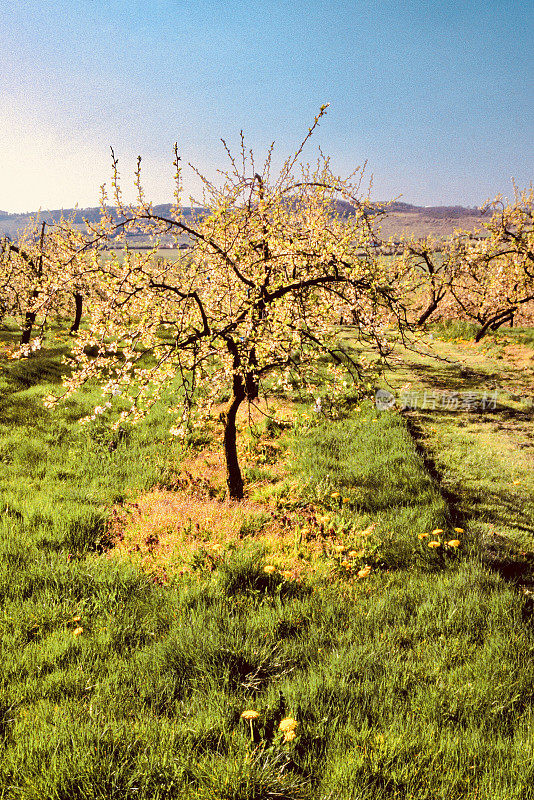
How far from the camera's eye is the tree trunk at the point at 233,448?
7.37 metres

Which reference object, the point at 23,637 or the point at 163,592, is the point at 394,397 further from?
the point at 23,637

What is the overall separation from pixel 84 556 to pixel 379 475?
15.9 ft

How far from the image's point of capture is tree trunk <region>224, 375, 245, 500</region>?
7.37m

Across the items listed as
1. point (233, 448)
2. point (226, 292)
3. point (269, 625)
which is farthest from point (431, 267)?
point (269, 625)

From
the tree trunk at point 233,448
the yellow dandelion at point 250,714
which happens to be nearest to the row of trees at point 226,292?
the tree trunk at point 233,448

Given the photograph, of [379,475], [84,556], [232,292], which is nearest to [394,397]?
[379,475]

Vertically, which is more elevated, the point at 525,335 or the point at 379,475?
the point at 525,335

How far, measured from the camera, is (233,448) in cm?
739

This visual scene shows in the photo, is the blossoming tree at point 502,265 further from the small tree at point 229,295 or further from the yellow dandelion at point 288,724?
the yellow dandelion at point 288,724

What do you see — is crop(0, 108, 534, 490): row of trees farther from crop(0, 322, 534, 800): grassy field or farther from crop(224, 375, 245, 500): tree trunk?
crop(0, 322, 534, 800): grassy field

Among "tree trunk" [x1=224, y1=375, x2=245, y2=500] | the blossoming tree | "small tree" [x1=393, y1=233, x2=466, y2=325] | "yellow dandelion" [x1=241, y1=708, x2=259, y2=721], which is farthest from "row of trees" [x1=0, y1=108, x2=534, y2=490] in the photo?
"small tree" [x1=393, y1=233, x2=466, y2=325]

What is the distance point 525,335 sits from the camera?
1938 centimetres

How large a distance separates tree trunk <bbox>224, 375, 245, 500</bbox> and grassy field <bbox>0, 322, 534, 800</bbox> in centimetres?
39

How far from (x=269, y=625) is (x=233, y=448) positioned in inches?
144
